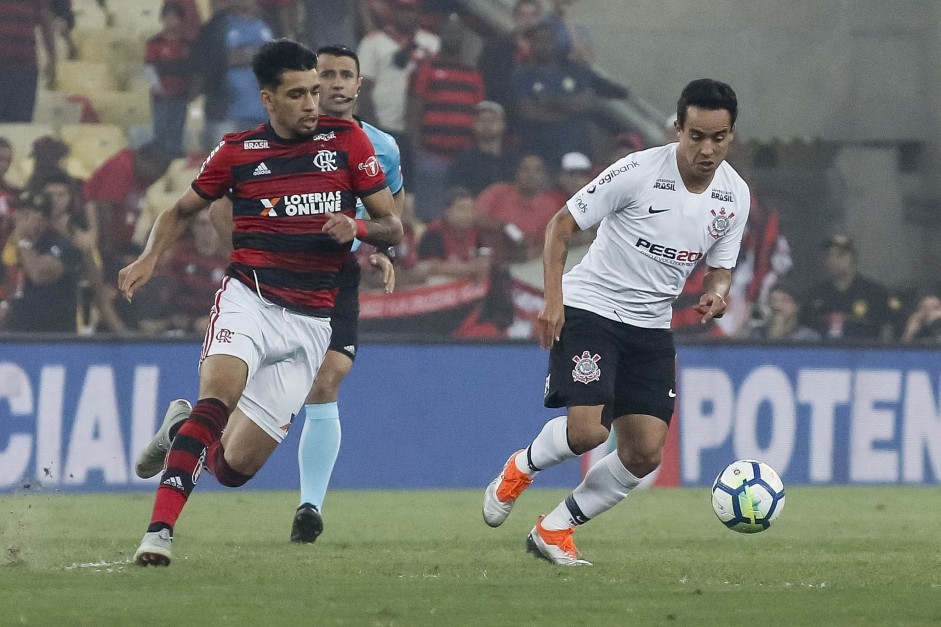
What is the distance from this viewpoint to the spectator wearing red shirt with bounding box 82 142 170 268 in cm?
1208

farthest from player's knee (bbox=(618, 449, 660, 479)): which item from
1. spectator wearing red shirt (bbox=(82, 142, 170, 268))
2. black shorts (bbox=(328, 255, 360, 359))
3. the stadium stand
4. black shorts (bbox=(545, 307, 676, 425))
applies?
the stadium stand

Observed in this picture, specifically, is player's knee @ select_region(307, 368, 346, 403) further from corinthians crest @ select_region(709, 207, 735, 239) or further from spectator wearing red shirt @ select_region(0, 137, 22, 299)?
spectator wearing red shirt @ select_region(0, 137, 22, 299)

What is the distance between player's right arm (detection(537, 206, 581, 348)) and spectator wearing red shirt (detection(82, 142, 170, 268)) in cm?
619

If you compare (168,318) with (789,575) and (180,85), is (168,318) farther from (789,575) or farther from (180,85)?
(789,575)

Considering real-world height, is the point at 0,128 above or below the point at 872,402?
above

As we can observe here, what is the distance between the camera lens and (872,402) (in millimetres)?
12320

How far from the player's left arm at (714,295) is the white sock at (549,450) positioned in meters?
0.71

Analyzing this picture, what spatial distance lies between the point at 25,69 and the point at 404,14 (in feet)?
9.84

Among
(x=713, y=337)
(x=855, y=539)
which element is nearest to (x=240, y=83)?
(x=713, y=337)

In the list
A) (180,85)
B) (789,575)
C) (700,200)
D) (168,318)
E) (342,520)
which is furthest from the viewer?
(180,85)

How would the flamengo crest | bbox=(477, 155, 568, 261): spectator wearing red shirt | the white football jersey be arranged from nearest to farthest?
the flamengo crest, the white football jersey, bbox=(477, 155, 568, 261): spectator wearing red shirt

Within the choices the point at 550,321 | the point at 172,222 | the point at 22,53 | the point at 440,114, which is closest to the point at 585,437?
the point at 550,321

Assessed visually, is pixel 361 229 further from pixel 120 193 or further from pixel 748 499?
pixel 120 193

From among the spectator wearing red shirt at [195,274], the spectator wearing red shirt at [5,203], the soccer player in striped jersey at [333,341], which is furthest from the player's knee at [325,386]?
the spectator wearing red shirt at [5,203]
